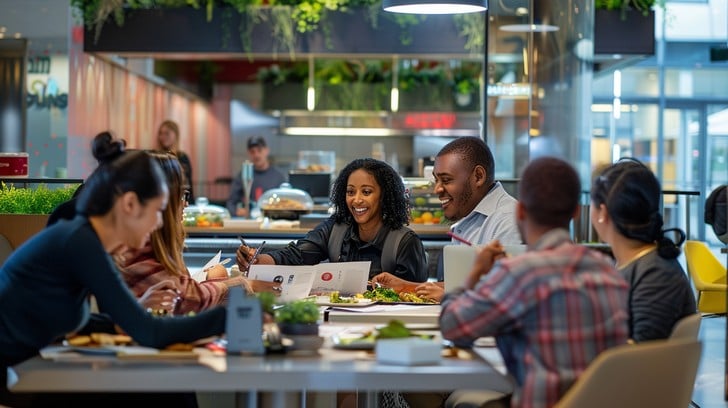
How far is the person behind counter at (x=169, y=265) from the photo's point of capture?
12.5 feet

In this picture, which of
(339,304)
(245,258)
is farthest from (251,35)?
(339,304)

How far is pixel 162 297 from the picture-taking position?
3.71 meters

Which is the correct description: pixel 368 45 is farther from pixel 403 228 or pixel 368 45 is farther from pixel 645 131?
pixel 645 131

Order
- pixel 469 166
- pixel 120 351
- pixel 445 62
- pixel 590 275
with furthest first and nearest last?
pixel 445 62
pixel 469 166
pixel 120 351
pixel 590 275

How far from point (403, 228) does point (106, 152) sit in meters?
2.09

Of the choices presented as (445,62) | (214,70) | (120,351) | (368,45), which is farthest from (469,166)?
(214,70)

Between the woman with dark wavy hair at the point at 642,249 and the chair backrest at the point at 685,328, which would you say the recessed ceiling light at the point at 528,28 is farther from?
the chair backrest at the point at 685,328

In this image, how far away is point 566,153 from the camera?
9172 millimetres

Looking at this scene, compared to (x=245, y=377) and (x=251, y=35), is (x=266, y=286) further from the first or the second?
(x=251, y=35)

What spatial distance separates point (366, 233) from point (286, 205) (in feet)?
9.75

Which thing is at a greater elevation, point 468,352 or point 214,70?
point 214,70

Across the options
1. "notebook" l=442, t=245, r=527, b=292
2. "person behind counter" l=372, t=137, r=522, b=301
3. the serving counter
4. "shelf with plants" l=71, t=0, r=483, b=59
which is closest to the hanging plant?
"shelf with plants" l=71, t=0, r=483, b=59

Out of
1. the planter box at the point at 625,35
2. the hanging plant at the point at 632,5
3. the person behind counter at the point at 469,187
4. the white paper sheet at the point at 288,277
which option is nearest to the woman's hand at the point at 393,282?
the person behind counter at the point at 469,187

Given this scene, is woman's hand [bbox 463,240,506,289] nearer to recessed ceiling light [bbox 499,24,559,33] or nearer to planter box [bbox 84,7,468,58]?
recessed ceiling light [bbox 499,24,559,33]
